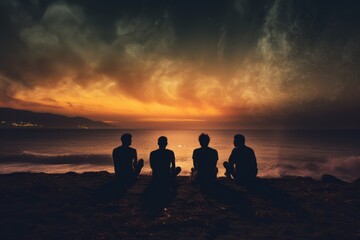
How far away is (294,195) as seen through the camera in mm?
8250

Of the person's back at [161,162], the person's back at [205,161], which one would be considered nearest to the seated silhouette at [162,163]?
the person's back at [161,162]

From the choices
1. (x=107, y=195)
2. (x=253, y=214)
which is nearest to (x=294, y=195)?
(x=253, y=214)

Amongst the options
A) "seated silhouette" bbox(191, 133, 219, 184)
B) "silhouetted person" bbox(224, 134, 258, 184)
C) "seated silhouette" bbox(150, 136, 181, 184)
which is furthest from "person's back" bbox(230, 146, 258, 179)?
"seated silhouette" bbox(150, 136, 181, 184)

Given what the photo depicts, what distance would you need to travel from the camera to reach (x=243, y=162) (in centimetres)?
942

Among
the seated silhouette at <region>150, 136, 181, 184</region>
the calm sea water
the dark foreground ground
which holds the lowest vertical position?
the calm sea water

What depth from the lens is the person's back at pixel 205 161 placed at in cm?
937

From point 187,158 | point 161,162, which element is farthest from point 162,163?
point 187,158

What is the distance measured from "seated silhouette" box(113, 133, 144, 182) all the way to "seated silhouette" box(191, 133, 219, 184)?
261 cm

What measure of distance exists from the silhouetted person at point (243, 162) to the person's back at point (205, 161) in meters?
0.57

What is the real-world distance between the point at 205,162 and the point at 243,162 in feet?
4.74

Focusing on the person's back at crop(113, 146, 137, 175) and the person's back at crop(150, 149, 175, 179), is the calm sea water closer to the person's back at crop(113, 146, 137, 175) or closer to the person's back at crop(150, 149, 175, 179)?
the person's back at crop(113, 146, 137, 175)

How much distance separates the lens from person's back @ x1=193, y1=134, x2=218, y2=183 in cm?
937

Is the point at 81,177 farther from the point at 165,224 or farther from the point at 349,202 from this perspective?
the point at 349,202

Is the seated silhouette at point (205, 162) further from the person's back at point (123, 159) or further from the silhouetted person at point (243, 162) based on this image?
the person's back at point (123, 159)
